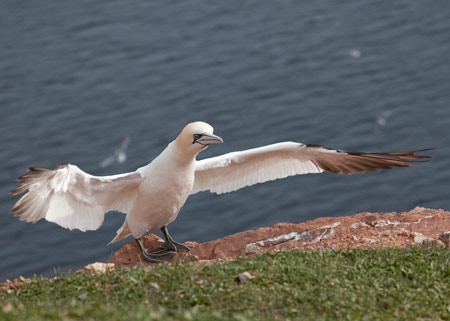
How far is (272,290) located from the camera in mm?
6668

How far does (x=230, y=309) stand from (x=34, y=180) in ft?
10.3

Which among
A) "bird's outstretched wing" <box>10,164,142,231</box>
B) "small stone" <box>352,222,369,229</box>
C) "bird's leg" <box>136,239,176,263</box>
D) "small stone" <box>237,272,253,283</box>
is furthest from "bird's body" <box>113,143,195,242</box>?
"small stone" <box>237,272,253,283</box>

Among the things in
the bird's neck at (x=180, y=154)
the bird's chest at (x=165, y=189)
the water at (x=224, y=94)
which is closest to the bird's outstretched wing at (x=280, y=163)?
the bird's chest at (x=165, y=189)

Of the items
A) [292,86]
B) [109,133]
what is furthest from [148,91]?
[292,86]

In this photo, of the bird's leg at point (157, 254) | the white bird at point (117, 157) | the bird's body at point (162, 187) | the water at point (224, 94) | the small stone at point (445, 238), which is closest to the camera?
the small stone at point (445, 238)

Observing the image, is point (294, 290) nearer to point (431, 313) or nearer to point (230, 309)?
point (230, 309)

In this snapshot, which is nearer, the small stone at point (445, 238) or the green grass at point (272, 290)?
the green grass at point (272, 290)

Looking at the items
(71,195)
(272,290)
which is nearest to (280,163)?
(71,195)

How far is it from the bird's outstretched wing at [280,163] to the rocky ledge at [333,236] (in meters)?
0.69

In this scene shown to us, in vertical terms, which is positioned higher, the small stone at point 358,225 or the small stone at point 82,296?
the small stone at point 82,296

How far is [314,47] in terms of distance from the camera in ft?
57.2

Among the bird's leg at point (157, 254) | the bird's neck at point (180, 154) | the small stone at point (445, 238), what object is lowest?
the bird's leg at point (157, 254)

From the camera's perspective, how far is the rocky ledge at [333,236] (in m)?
8.98

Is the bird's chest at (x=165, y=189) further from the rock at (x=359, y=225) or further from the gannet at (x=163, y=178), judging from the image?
the rock at (x=359, y=225)
